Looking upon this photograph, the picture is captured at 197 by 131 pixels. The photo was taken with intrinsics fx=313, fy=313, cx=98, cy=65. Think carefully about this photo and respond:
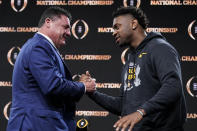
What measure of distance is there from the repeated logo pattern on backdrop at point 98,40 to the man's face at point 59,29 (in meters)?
2.03

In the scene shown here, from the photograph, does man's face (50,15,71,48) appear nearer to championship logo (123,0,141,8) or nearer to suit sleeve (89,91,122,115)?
suit sleeve (89,91,122,115)

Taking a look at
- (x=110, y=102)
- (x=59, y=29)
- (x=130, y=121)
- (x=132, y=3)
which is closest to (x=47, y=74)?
(x=59, y=29)

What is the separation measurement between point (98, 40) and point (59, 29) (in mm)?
2142

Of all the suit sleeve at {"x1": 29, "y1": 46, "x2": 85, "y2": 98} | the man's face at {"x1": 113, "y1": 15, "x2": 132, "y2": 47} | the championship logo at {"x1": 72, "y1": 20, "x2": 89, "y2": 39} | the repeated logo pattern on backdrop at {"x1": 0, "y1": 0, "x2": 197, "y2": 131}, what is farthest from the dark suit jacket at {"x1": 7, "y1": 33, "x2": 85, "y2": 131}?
the championship logo at {"x1": 72, "y1": 20, "x2": 89, "y2": 39}

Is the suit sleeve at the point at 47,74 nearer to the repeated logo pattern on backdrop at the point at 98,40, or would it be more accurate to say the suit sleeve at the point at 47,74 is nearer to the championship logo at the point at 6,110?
the repeated logo pattern on backdrop at the point at 98,40

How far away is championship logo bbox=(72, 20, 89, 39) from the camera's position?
467 cm

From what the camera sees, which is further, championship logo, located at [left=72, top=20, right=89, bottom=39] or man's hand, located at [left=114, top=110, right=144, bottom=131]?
championship logo, located at [left=72, top=20, right=89, bottom=39]

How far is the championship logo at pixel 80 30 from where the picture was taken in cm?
467

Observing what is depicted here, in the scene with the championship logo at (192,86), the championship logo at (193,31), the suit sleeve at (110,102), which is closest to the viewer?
the suit sleeve at (110,102)

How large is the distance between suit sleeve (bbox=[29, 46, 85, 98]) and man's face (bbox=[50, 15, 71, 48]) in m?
0.32

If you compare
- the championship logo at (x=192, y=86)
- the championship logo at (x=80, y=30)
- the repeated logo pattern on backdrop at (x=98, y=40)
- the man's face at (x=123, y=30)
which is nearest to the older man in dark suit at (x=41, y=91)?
the man's face at (x=123, y=30)

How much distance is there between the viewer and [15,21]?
4.75 m

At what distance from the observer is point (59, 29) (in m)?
2.51

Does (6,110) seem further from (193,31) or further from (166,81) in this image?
(166,81)
